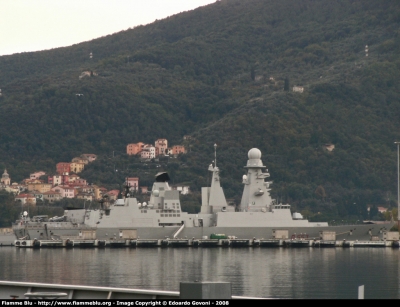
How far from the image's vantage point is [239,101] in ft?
489

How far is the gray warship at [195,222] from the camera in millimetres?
66062

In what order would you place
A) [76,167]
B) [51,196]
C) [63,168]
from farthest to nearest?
[63,168], [76,167], [51,196]

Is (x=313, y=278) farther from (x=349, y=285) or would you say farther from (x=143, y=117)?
(x=143, y=117)

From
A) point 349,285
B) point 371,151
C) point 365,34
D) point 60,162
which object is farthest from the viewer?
point 365,34

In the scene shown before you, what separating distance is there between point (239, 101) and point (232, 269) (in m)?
104

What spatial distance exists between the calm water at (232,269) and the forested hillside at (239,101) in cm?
4475

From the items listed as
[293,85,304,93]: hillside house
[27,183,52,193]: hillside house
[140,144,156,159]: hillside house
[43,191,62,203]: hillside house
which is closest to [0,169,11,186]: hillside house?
[27,183,52,193]: hillside house

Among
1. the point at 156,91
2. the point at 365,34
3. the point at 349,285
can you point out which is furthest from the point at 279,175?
the point at 349,285

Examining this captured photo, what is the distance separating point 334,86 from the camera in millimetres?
143375

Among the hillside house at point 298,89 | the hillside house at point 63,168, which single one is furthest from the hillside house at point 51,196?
the hillside house at point 298,89

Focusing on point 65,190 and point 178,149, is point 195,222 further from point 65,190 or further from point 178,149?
point 178,149

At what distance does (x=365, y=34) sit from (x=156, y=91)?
39911 millimetres

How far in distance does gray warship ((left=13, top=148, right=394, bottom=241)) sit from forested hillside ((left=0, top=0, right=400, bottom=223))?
34.2 m

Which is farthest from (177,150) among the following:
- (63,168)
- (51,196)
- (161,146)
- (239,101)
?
(239,101)
